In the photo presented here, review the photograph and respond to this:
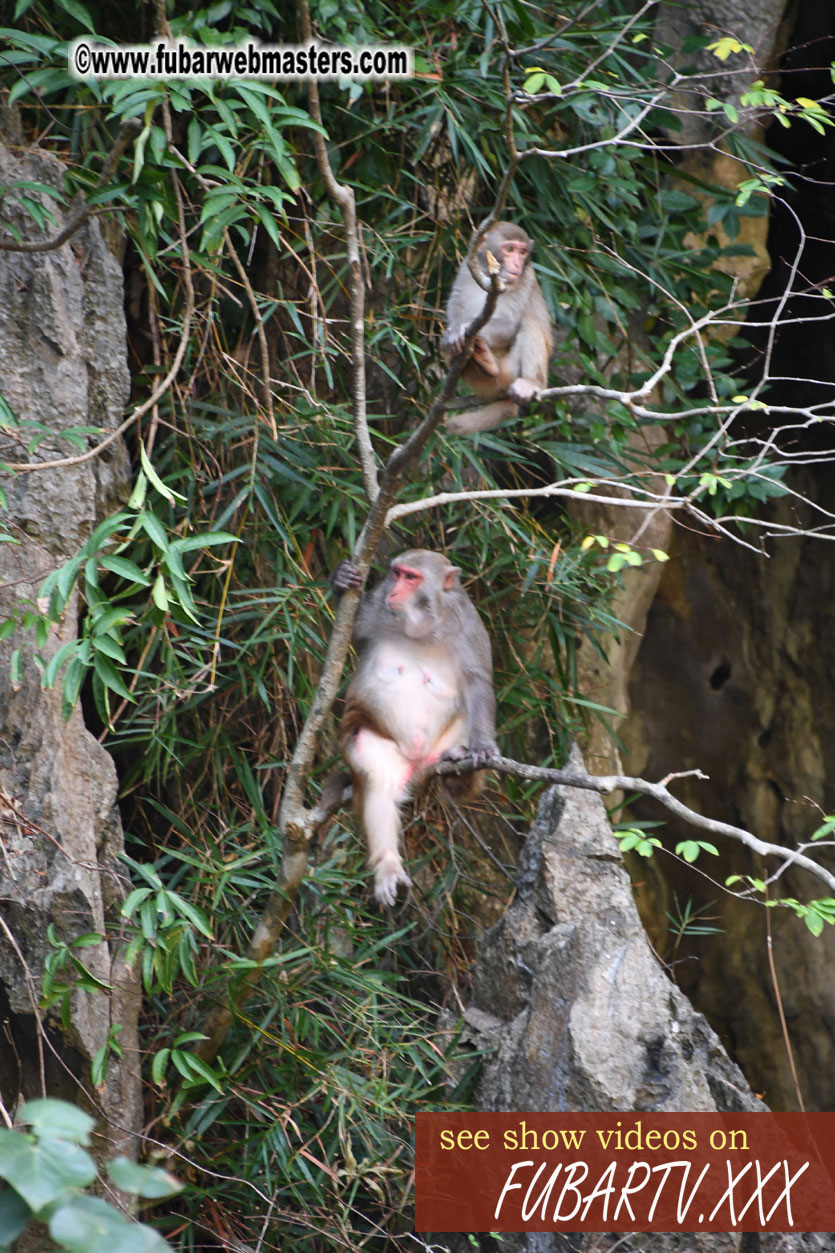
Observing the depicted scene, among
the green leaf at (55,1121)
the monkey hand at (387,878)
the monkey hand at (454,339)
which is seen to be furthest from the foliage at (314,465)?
the green leaf at (55,1121)

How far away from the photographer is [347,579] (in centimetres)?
262

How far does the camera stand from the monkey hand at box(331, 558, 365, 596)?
8.48 feet

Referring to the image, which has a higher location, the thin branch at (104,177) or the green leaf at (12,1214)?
the thin branch at (104,177)

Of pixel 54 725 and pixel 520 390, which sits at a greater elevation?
pixel 520 390

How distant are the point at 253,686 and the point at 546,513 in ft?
5.06

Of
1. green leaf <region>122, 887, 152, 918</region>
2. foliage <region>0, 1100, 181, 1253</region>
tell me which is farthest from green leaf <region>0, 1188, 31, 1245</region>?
green leaf <region>122, 887, 152, 918</region>

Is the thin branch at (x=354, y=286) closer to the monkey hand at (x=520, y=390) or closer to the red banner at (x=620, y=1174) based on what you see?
the monkey hand at (x=520, y=390)

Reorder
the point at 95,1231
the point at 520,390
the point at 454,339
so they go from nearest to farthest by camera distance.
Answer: the point at 95,1231, the point at 454,339, the point at 520,390

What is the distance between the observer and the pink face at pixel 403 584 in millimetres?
3176

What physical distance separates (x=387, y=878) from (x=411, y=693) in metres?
0.52

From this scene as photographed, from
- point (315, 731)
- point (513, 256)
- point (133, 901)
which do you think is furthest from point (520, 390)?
point (133, 901)

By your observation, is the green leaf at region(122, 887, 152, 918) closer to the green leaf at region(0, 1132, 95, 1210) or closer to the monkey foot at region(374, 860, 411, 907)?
the monkey foot at region(374, 860, 411, 907)

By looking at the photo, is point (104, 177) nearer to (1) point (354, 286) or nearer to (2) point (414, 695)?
(1) point (354, 286)

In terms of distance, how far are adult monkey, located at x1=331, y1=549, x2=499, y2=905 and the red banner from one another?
70 cm
